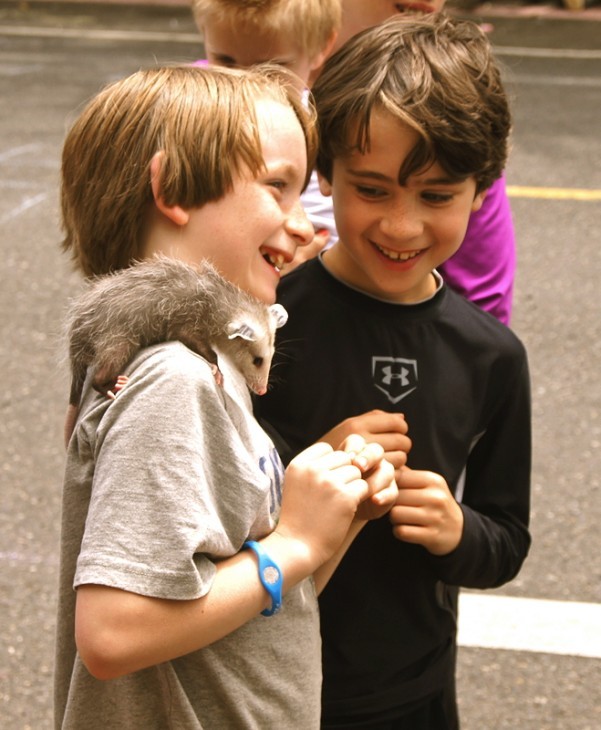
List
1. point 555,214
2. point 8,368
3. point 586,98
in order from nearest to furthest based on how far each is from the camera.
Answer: point 8,368, point 555,214, point 586,98

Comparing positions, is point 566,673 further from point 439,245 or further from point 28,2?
point 28,2

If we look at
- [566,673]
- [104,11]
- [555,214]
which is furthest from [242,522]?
[104,11]

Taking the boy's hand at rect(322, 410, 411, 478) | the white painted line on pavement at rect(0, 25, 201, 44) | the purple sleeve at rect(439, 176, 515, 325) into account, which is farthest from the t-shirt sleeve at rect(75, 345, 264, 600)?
the white painted line on pavement at rect(0, 25, 201, 44)

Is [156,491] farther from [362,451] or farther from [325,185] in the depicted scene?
[325,185]

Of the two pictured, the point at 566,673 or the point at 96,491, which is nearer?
the point at 96,491

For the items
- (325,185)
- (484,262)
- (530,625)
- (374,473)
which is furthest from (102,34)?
(374,473)

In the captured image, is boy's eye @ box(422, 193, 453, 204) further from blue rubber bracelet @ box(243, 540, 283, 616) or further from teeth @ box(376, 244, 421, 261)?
blue rubber bracelet @ box(243, 540, 283, 616)

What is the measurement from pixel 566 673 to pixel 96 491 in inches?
91.2

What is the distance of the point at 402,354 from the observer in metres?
1.93

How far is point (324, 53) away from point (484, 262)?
0.71 meters

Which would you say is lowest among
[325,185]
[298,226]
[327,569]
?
[327,569]

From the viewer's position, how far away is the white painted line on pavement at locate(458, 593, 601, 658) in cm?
346

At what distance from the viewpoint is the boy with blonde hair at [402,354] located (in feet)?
6.16

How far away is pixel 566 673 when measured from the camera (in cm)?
337
